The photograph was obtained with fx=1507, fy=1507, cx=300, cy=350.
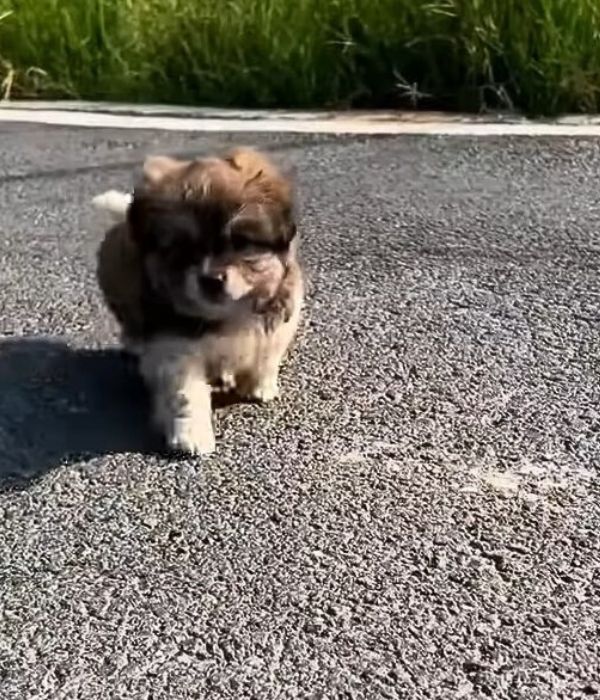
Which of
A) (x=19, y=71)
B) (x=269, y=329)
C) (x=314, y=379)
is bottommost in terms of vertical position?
(x=19, y=71)

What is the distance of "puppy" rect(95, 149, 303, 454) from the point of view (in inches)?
137

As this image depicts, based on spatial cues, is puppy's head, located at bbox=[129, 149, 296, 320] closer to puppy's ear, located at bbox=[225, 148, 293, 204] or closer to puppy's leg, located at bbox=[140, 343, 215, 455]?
puppy's ear, located at bbox=[225, 148, 293, 204]

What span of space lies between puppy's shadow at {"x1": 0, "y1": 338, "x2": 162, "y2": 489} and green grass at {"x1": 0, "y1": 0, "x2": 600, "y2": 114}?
323cm

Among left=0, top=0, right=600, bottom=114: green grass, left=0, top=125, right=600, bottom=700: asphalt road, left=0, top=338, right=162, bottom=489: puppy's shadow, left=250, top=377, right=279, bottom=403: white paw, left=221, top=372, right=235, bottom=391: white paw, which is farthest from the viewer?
left=0, top=0, right=600, bottom=114: green grass

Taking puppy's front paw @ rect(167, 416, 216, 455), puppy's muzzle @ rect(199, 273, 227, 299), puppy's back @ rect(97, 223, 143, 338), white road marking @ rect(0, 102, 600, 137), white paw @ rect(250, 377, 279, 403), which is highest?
puppy's muzzle @ rect(199, 273, 227, 299)

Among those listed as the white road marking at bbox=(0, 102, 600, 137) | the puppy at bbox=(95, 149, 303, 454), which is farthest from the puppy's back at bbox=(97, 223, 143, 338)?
the white road marking at bbox=(0, 102, 600, 137)

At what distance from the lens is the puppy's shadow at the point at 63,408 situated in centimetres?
370

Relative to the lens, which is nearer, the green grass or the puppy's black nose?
the puppy's black nose

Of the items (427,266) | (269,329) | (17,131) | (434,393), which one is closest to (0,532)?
(269,329)

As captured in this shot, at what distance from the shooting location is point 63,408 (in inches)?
155

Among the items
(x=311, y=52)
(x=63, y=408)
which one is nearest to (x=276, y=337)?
(x=63, y=408)

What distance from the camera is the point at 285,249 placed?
12.0ft

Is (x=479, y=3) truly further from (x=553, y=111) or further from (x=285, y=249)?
(x=285, y=249)

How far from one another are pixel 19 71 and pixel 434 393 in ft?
14.2
